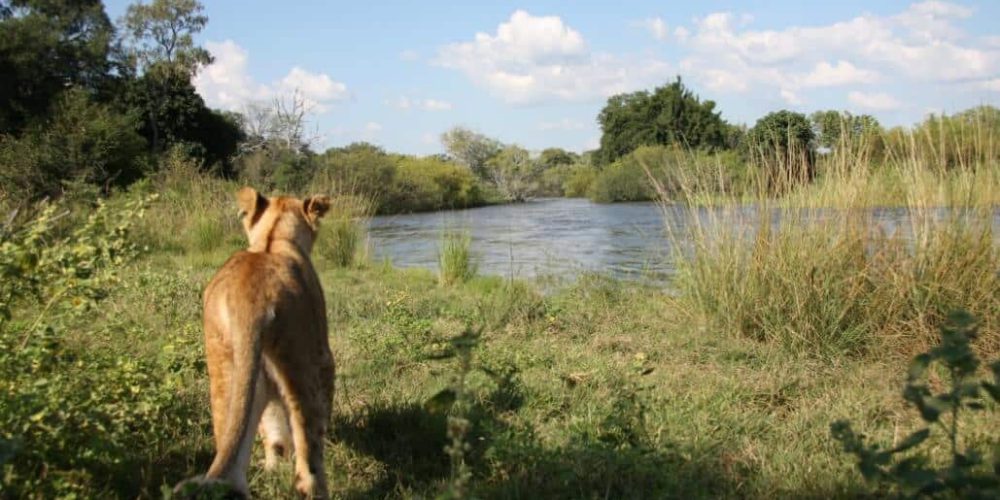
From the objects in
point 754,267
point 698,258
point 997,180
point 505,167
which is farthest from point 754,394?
point 505,167

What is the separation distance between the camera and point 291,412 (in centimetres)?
289

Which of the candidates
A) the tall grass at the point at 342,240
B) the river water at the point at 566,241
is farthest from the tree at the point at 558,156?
the tall grass at the point at 342,240

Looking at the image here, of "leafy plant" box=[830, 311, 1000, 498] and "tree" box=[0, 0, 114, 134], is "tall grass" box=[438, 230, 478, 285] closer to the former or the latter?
"leafy plant" box=[830, 311, 1000, 498]

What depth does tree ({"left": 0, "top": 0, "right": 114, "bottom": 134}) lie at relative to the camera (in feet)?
103

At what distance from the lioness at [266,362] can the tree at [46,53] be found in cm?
3140

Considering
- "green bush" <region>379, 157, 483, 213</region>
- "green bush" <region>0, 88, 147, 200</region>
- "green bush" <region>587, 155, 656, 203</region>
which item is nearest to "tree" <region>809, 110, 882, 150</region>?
"green bush" <region>0, 88, 147, 200</region>

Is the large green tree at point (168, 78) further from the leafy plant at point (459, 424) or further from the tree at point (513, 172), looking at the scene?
the leafy plant at point (459, 424)

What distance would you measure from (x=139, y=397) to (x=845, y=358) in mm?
4984

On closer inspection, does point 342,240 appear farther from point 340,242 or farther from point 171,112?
point 171,112

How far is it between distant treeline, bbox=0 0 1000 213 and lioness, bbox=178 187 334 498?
5.23m

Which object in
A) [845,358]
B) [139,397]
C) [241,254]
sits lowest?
[845,358]

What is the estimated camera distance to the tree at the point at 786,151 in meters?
7.03

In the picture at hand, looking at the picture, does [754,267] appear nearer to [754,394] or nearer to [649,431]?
[754,394]

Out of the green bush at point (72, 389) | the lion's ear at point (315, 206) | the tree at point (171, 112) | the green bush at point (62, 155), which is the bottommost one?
the green bush at point (72, 389)
